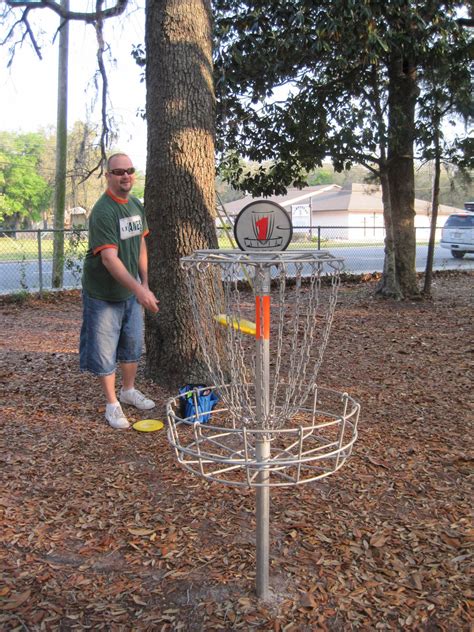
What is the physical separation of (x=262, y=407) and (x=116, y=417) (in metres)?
2.07

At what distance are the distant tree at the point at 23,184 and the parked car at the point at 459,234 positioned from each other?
40542mm

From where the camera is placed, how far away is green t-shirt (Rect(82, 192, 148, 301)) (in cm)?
354

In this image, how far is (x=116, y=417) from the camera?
3.84 metres

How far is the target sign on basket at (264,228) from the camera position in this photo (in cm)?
191

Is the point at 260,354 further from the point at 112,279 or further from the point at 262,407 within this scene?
the point at 112,279

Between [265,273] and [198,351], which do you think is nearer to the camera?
[265,273]

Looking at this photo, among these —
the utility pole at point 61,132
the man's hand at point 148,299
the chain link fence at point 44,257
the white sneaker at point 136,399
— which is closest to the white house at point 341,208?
the chain link fence at point 44,257

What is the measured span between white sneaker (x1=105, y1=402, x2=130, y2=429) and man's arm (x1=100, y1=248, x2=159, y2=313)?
905 millimetres

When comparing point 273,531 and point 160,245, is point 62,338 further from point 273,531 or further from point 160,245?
point 273,531

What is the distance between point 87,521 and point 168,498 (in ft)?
1.32

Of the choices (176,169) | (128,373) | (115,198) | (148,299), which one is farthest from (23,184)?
(148,299)

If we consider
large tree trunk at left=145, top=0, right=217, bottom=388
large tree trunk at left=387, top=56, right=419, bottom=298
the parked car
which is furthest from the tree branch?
the parked car

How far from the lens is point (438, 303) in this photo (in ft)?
31.4

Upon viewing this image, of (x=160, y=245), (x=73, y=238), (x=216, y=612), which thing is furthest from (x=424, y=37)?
(x=216, y=612)
